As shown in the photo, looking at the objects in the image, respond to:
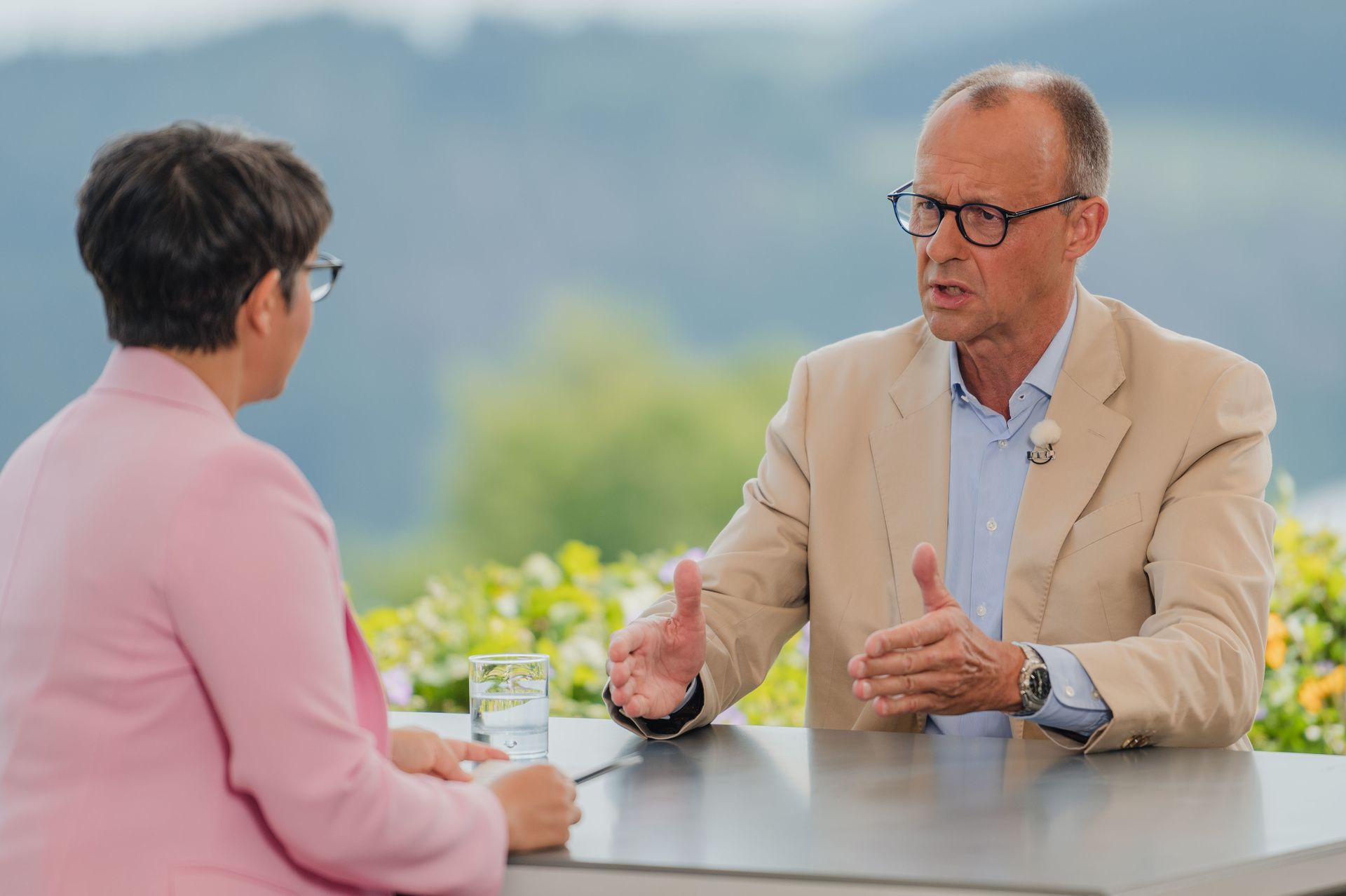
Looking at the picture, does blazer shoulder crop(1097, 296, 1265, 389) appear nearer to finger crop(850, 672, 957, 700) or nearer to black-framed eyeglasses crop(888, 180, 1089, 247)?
black-framed eyeglasses crop(888, 180, 1089, 247)

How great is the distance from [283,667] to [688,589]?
0.81 m

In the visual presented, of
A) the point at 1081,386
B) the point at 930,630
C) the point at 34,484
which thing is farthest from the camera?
the point at 1081,386

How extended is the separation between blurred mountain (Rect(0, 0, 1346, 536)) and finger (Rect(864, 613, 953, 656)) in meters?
4.82

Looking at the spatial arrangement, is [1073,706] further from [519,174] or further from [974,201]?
[519,174]

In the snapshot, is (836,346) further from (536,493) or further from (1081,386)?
(536,493)

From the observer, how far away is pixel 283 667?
1134 millimetres

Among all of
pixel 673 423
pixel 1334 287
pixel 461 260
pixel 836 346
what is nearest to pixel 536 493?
pixel 673 423

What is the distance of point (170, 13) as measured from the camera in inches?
263

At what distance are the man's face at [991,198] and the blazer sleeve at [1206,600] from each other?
13.9 inches

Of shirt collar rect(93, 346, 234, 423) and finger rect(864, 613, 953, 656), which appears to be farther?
finger rect(864, 613, 953, 656)

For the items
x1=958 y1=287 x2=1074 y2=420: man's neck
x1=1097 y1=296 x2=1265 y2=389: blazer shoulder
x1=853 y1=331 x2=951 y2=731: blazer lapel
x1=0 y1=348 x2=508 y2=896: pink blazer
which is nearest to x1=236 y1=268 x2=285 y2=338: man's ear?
x1=0 y1=348 x2=508 y2=896: pink blazer

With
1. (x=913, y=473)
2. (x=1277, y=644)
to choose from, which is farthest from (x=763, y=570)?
(x=1277, y=644)

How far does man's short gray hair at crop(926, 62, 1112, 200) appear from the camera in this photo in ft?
7.34

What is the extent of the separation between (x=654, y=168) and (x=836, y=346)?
4.67 meters
